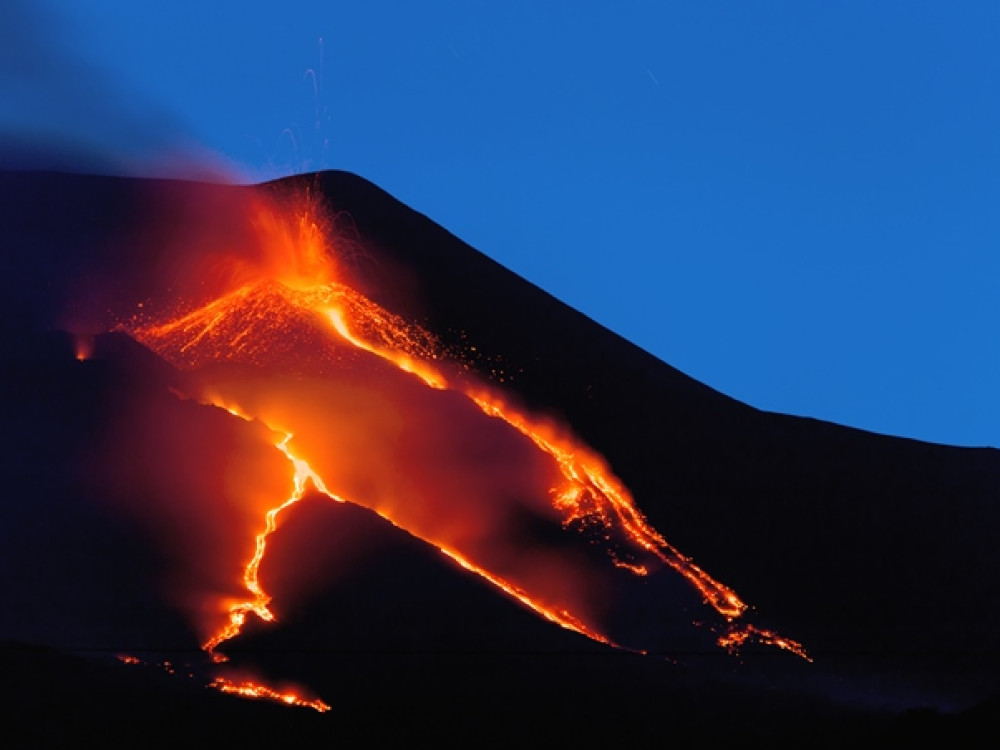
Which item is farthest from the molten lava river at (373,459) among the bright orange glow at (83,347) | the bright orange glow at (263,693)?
the bright orange glow at (263,693)

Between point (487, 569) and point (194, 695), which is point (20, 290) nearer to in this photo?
point (487, 569)

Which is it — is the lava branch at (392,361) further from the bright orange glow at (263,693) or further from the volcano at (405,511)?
the bright orange glow at (263,693)

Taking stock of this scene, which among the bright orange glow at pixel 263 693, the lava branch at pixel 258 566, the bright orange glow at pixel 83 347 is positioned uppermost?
the bright orange glow at pixel 83 347

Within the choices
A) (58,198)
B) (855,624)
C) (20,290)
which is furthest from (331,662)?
(58,198)

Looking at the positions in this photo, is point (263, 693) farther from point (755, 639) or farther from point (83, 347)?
point (83, 347)

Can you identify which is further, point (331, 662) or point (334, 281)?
point (334, 281)

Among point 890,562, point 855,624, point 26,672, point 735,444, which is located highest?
point 735,444

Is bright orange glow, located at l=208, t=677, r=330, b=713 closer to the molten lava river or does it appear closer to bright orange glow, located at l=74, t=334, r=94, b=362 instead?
the molten lava river
